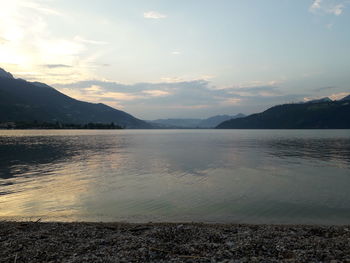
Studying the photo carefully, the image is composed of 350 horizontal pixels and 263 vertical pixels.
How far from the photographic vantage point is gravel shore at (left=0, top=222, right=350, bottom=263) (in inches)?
570

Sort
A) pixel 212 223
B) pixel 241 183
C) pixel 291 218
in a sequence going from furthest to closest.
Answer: pixel 241 183, pixel 291 218, pixel 212 223

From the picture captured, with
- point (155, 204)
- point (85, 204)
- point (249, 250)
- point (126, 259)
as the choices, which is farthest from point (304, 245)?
point (85, 204)

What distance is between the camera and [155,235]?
60.4 feet

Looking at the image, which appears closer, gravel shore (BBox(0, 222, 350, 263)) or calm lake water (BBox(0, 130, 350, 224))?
gravel shore (BBox(0, 222, 350, 263))

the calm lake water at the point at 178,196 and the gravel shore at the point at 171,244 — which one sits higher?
the gravel shore at the point at 171,244

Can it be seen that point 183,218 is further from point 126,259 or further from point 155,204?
point 126,259

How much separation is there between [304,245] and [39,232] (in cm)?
1847

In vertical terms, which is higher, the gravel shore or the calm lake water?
the gravel shore

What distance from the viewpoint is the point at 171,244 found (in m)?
16.7

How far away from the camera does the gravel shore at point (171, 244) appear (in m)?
14.5

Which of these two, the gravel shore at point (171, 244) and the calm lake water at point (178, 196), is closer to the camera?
the gravel shore at point (171, 244)

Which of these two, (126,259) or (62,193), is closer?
(126,259)

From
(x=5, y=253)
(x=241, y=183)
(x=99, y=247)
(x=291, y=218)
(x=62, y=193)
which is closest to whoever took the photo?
A: (x=5, y=253)

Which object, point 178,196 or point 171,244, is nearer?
point 171,244
